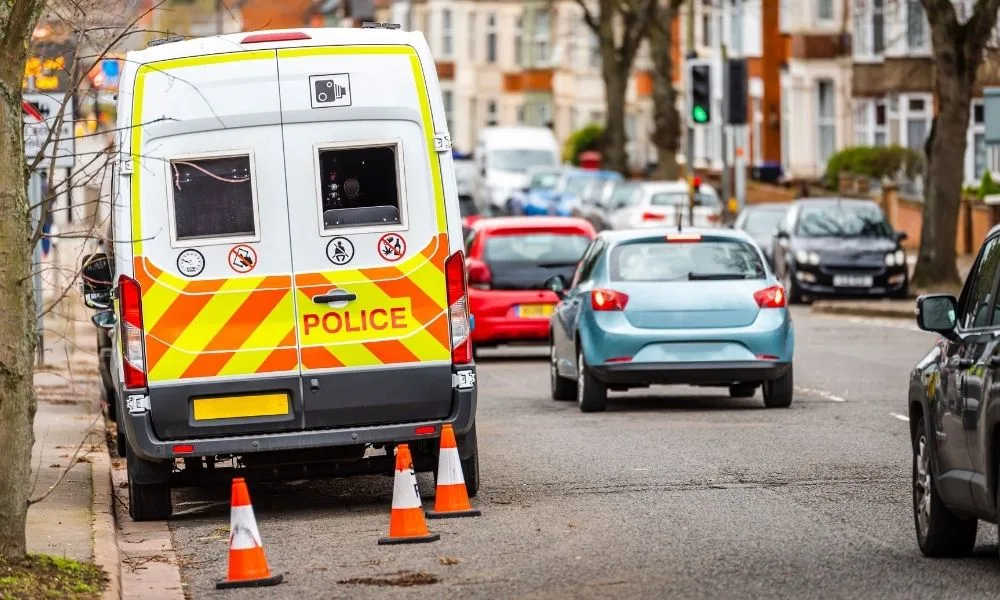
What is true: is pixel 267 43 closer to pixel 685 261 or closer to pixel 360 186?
pixel 360 186

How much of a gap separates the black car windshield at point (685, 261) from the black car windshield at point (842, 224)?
17.7 m

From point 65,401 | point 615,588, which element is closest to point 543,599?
point 615,588

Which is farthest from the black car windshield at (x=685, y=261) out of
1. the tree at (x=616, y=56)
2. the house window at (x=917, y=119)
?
the tree at (x=616, y=56)

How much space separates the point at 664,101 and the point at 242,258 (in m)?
50.5

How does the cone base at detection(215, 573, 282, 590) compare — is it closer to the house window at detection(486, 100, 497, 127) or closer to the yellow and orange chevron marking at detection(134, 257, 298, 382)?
the yellow and orange chevron marking at detection(134, 257, 298, 382)

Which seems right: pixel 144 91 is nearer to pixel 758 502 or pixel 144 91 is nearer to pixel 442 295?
pixel 442 295

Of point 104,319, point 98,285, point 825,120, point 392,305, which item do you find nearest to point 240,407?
point 392,305

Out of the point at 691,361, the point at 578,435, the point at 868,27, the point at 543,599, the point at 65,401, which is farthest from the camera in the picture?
the point at 868,27

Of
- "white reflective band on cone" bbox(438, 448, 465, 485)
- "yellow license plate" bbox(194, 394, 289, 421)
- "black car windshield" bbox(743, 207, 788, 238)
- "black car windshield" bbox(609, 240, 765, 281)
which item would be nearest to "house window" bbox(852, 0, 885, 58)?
"black car windshield" bbox(743, 207, 788, 238)

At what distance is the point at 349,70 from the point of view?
1164 centimetres

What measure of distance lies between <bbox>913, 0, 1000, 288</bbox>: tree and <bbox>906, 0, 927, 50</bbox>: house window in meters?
18.7

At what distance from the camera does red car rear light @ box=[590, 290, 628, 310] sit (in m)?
17.5

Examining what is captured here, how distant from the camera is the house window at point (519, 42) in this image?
107 m

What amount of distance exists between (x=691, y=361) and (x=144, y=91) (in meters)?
6.94
